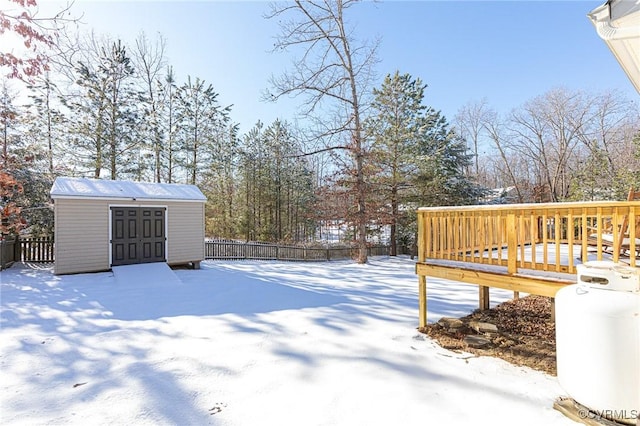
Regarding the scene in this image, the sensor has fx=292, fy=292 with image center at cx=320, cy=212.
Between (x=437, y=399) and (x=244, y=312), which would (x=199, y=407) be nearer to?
(x=437, y=399)

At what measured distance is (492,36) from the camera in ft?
33.2

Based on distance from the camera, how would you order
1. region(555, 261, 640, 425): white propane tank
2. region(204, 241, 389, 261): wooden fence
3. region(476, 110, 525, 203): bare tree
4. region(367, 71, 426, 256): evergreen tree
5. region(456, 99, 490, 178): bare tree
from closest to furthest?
region(555, 261, 640, 425): white propane tank
region(204, 241, 389, 261): wooden fence
region(367, 71, 426, 256): evergreen tree
region(476, 110, 525, 203): bare tree
region(456, 99, 490, 178): bare tree

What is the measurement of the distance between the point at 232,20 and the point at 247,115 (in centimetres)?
1179

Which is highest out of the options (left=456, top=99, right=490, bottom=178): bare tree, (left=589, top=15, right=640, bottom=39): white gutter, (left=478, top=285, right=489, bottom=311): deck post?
(left=456, top=99, right=490, bottom=178): bare tree

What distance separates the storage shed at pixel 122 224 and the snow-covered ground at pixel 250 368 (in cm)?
238

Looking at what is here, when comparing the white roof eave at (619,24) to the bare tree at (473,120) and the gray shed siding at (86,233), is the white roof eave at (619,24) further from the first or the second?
the bare tree at (473,120)

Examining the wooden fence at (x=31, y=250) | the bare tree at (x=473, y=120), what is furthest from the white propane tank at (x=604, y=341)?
the bare tree at (x=473, y=120)

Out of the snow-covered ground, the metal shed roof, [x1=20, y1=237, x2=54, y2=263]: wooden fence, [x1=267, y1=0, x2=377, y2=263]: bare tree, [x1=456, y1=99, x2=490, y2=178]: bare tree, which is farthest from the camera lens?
[x1=456, y1=99, x2=490, y2=178]: bare tree

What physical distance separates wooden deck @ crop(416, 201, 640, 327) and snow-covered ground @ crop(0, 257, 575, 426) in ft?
2.79

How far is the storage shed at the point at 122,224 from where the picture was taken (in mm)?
7566

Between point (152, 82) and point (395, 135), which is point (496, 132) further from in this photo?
point (152, 82)

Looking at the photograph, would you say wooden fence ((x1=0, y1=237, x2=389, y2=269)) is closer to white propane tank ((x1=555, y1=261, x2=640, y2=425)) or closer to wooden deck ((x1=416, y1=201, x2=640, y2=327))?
wooden deck ((x1=416, y1=201, x2=640, y2=327))

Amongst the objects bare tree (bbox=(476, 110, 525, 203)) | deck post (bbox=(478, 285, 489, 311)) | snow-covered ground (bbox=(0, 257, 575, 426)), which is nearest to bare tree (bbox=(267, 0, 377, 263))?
deck post (bbox=(478, 285, 489, 311))

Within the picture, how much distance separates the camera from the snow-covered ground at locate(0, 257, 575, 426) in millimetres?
2238
